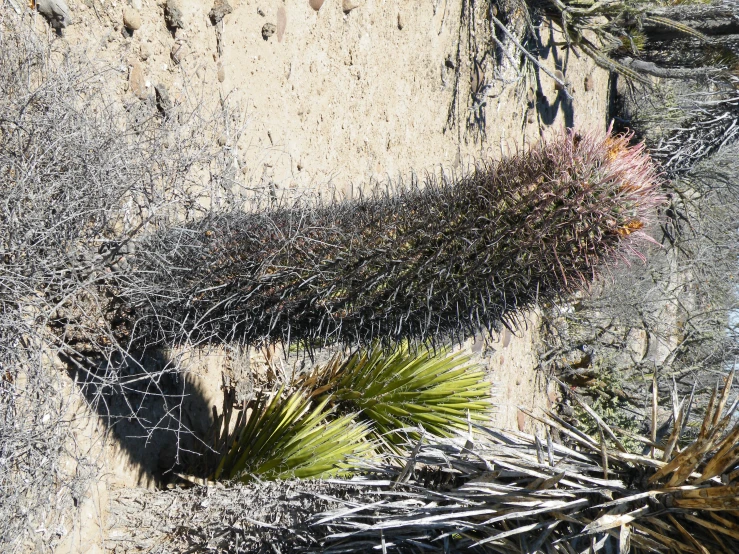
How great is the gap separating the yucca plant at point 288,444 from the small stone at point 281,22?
1959 millimetres

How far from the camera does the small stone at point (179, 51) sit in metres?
3.22

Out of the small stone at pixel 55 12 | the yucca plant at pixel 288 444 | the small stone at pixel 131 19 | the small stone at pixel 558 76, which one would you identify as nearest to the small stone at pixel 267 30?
the small stone at pixel 131 19

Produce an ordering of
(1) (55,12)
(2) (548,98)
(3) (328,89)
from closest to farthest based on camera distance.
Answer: (1) (55,12), (3) (328,89), (2) (548,98)

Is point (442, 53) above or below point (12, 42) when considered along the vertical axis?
below

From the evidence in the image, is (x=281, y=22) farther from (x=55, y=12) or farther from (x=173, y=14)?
(x=55, y=12)

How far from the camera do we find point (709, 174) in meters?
7.45

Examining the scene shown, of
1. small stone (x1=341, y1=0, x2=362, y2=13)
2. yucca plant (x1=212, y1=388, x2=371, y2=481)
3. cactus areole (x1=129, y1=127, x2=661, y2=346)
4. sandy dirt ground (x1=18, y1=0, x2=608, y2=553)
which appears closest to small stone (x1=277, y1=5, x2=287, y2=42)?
sandy dirt ground (x1=18, y1=0, x2=608, y2=553)

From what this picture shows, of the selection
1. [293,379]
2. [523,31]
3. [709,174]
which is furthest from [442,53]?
[709,174]

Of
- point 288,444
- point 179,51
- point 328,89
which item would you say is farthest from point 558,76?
point 288,444

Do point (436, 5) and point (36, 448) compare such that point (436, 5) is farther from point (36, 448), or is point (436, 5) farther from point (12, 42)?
point (36, 448)

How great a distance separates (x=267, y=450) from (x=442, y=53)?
3345 mm

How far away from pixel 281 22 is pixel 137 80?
106 centimetres

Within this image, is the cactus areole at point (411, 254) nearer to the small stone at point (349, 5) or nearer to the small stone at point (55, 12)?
the small stone at point (55, 12)

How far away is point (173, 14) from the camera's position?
10.4 ft
